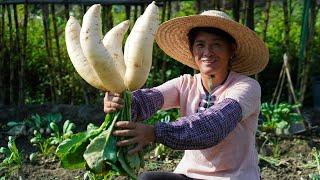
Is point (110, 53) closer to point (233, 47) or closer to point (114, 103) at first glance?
point (114, 103)

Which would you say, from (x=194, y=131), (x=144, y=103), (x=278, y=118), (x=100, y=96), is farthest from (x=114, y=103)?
(x=100, y=96)

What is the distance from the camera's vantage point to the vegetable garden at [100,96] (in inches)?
93.2

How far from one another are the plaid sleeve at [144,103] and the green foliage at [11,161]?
126 centimetres

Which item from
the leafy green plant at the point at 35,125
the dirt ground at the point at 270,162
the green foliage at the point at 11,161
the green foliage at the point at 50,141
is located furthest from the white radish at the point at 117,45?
the leafy green plant at the point at 35,125

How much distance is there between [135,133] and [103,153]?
140 millimetres

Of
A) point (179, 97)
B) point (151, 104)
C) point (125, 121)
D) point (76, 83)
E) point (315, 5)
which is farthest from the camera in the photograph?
point (76, 83)

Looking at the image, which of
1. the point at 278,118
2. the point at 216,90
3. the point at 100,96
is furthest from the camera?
the point at 100,96

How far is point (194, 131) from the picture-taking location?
94.0 inches

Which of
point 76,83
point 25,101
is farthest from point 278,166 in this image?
point 25,101

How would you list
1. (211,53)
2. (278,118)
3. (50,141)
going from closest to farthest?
1. (211,53)
2. (50,141)
3. (278,118)

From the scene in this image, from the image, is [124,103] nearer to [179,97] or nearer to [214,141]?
[214,141]

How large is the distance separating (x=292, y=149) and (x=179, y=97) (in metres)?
1.94

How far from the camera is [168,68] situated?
6629 mm

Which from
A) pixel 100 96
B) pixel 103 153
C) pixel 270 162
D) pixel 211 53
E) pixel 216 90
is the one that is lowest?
pixel 270 162
